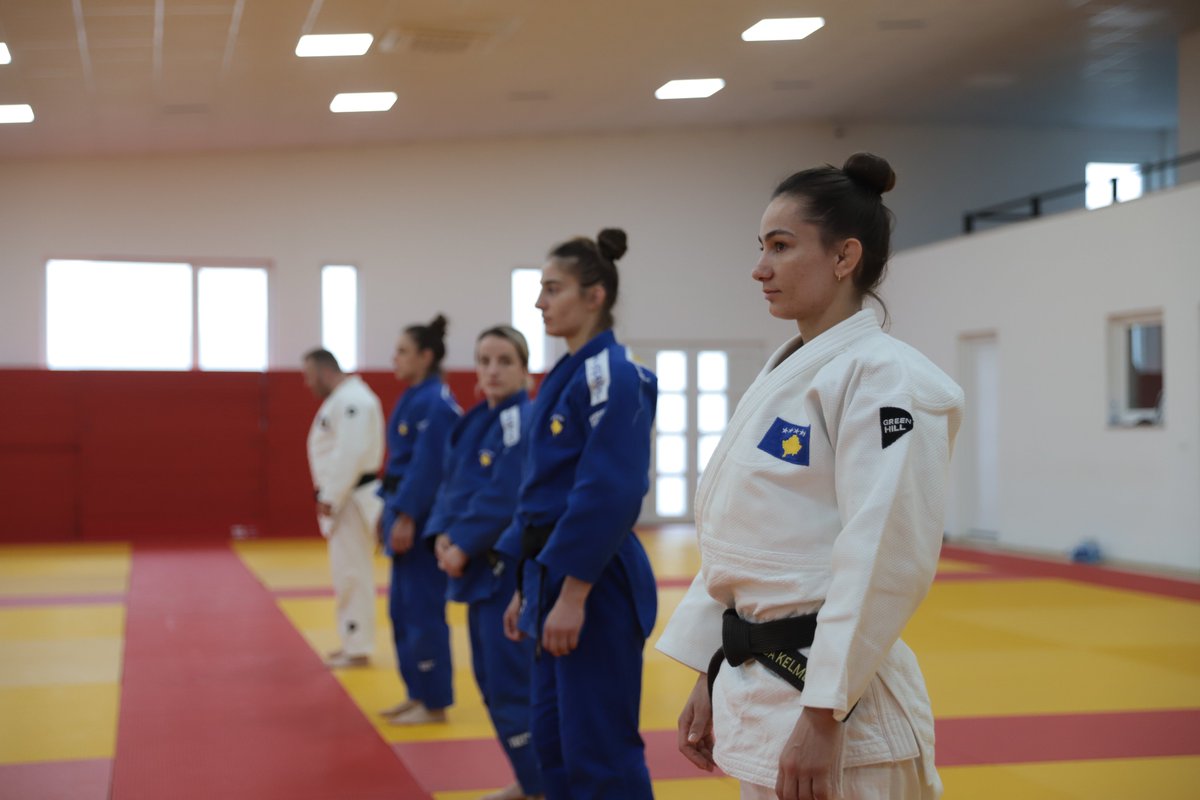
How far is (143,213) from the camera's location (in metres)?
16.0

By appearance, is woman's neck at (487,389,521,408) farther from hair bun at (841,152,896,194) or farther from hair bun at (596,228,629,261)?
hair bun at (841,152,896,194)

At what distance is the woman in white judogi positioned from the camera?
1844mm

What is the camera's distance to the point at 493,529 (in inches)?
187

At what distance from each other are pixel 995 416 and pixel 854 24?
5215 millimetres

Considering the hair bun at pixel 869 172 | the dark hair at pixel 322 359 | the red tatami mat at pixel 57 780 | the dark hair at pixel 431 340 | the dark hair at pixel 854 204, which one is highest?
the hair bun at pixel 869 172

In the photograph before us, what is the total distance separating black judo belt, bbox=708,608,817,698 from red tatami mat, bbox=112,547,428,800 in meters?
2.81

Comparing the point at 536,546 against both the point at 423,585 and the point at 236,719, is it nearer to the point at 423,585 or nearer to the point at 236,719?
the point at 423,585

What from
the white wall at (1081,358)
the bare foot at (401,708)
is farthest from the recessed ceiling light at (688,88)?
the bare foot at (401,708)

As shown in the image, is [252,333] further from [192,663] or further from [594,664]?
[594,664]

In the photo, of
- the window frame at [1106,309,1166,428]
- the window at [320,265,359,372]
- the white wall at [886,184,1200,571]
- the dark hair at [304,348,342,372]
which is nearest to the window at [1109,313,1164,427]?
the window frame at [1106,309,1166,428]

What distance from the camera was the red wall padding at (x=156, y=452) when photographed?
15.5 metres

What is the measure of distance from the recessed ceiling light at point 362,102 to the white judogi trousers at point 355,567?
736cm

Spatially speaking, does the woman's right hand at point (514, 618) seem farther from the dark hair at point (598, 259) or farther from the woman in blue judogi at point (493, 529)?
the dark hair at point (598, 259)

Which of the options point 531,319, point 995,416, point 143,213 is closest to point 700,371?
point 531,319
